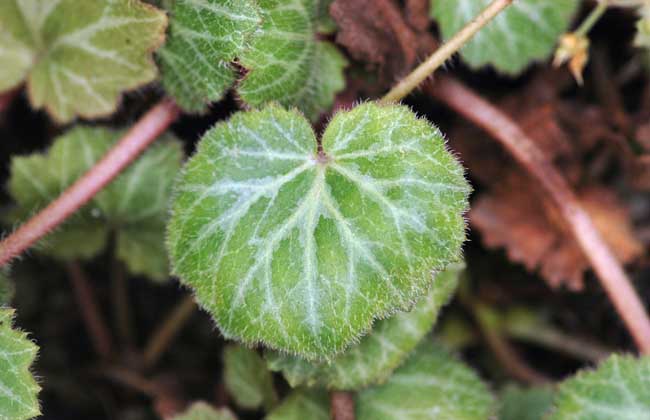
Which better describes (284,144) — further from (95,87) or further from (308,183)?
(95,87)

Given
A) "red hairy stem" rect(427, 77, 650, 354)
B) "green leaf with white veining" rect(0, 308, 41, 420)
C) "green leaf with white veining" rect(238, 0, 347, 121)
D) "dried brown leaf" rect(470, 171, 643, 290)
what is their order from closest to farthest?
"green leaf with white veining" rect(0, 308, 41, 420) < "green leaf with white veining" rect(238, 0, 347, 121) < "red hairy stem" rect(427, 77, 650, 354) < "dried brown leaf" rect(470, 171, 643, 290)

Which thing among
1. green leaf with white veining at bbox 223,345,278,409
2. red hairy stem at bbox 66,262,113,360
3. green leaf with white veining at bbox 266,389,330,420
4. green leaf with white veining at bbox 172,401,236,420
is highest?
green leaf with white veining at bbox 266,389,330,420

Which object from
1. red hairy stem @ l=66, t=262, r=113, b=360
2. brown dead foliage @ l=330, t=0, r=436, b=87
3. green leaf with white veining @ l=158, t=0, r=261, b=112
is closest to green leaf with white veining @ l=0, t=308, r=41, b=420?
green leaf with white veining @ l=158, t=0, r=261, b=112

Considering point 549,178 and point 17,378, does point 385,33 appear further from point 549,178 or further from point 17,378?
point 17,378

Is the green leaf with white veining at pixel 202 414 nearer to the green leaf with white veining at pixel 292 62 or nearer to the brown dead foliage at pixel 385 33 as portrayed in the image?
the green leaf with white veining at pixel 292 62

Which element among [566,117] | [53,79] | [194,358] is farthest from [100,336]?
[566,117]

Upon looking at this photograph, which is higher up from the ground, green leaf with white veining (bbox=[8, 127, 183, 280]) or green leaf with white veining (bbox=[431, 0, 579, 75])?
green leaf with white veining (bbox=[431, 0, 579, 75])

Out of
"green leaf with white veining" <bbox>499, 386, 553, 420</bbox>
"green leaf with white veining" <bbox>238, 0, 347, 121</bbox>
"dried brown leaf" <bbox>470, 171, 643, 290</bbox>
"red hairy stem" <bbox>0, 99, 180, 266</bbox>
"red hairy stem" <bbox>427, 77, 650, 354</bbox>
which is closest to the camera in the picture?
"green leaf with white veining" <bbox>238, 0, 347, 121</bbox>

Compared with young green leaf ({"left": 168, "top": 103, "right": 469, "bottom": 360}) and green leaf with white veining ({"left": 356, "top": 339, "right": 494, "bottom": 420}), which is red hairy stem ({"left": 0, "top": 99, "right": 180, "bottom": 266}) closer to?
young green leaf ({"left": 168, "top": 103, "right": 469, "bottom": 360})
